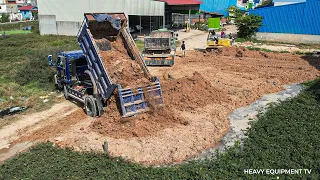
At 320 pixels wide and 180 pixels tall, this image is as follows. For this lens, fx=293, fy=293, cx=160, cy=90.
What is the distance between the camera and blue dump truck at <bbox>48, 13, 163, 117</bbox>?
33.5ft

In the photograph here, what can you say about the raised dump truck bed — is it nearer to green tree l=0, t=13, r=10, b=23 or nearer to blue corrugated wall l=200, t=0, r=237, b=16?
blue corrugated wall l=200, t=0, r=237, b=16

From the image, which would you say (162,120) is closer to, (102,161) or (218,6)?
(102,161)

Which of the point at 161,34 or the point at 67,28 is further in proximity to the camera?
the point at 67,28

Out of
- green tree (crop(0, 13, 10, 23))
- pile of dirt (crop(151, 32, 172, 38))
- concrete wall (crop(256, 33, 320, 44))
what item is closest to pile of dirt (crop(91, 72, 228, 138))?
pile of dirt (crop(151, 32, 172, 38))

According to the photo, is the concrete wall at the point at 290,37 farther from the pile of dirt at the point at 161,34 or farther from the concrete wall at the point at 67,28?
the concrete wall at the point at 67,28

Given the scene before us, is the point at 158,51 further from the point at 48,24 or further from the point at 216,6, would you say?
the point at 216,6

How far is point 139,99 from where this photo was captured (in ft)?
34.0

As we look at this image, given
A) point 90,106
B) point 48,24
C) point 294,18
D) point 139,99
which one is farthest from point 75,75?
point 48,24

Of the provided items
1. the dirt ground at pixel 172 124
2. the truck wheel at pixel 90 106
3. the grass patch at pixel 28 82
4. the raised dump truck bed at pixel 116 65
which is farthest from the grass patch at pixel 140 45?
the truck wheel at pixel 90 106

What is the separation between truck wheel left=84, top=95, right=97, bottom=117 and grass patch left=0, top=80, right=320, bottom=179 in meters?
2.42

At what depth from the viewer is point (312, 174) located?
6965mm

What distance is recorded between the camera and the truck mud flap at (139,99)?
9.98 meters

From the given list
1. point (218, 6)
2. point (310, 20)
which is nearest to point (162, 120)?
point (310, 20)

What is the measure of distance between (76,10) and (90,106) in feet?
86.1
